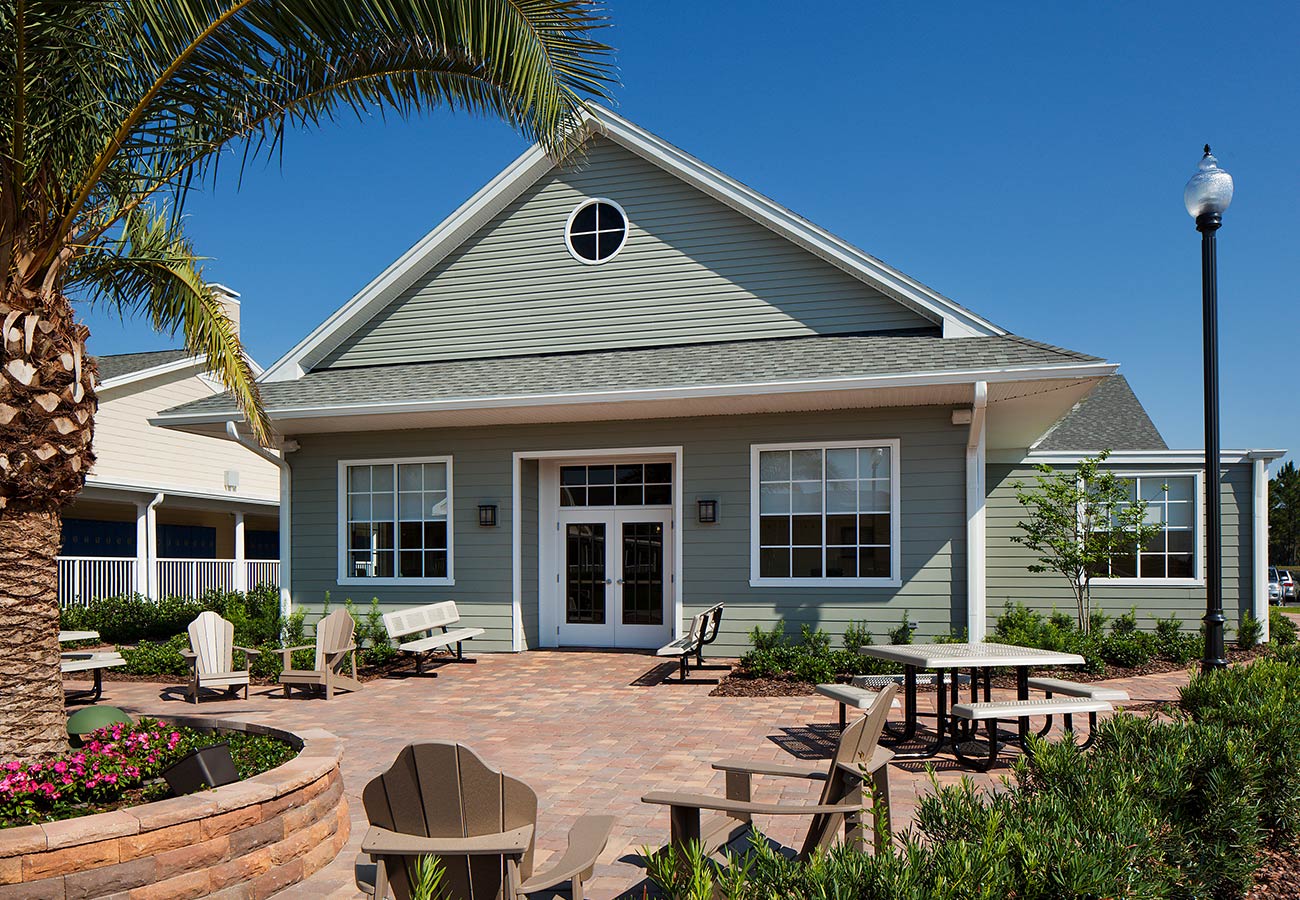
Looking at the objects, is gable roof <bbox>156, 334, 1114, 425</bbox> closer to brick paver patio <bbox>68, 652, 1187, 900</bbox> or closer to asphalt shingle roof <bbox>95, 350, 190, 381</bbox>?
brick paver patio <bbox>68, 652, 1187, 900</bbox>

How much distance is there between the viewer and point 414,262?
14.1 m

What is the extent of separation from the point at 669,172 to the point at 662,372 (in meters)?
3.29

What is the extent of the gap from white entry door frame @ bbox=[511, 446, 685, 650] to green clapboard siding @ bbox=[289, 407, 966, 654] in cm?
10

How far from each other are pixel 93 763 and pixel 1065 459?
13161 mm

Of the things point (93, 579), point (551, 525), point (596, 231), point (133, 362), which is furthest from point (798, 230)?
point (133, 362)

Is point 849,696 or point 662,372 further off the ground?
point 662,372

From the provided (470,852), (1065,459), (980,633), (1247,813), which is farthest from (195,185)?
(1065,459)

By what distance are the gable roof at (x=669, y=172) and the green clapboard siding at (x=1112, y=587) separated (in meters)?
3.62

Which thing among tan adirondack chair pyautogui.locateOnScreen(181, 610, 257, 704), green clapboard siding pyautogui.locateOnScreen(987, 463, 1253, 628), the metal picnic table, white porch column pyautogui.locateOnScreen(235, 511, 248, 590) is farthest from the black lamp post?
white porch column pyautogui.locateOnScreen(235, 511, 248, 590)

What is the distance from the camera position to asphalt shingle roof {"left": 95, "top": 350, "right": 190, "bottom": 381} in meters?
22.1

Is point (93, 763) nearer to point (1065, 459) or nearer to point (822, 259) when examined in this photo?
point (822, 259)

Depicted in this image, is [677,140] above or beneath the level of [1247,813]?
above

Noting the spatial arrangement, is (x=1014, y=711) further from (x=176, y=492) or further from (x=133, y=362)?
(x=133, y=362)

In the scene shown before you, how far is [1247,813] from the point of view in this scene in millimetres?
3982
